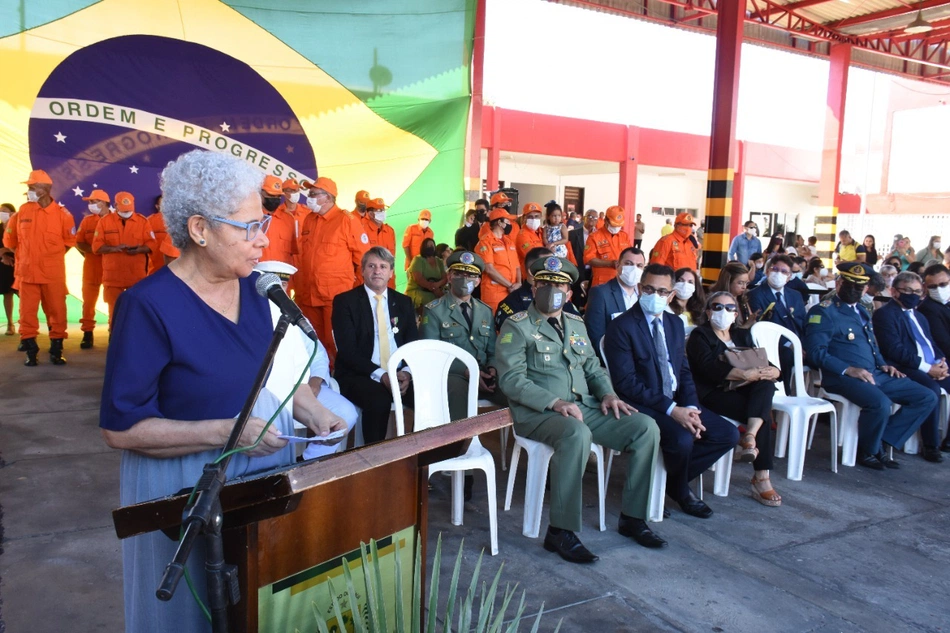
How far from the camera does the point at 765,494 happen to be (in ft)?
14.3

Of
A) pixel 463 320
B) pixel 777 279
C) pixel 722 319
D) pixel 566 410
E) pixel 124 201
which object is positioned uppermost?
pixel 124 201

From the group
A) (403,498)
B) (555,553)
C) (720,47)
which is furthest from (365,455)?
(720,47)

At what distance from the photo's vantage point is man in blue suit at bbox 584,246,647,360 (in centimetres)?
511

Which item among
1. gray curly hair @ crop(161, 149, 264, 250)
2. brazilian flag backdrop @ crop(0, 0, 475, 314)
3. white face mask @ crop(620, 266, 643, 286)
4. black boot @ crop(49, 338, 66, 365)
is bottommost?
black boot @ crop(49, 338, 66, 365)

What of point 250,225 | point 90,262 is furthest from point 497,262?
point 250,225

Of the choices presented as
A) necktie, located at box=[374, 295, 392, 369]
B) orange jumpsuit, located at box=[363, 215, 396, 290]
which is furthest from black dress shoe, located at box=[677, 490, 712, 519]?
orange jumpsuit, located at box=[363, 215, 396, 290]

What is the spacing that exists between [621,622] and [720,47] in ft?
31.4

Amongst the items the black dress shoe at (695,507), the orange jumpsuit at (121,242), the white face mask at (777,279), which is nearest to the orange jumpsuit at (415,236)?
the orange jumpsuit at (121,242)

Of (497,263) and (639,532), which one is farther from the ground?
(497,263)

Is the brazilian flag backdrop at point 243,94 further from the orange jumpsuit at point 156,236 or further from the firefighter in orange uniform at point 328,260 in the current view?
the firefighter in orange uniform at point 328,260

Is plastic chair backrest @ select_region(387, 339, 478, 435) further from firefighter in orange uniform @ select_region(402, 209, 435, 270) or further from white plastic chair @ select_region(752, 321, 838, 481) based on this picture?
firefighter in orange uniform @ select_region(402, 209, 435, 270)

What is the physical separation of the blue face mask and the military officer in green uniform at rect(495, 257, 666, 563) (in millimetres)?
429

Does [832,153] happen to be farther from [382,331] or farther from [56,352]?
[56,352]

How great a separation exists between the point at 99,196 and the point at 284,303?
7.69 meters
